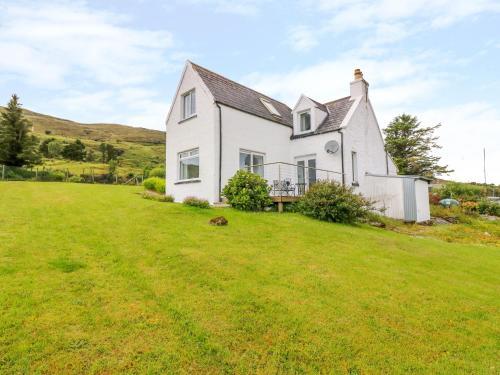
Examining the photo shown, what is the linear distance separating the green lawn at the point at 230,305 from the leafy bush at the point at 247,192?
4.53 meters

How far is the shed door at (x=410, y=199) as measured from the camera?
56.5 feet

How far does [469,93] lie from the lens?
59.1 feet

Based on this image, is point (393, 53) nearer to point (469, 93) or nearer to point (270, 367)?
point (469, 93)

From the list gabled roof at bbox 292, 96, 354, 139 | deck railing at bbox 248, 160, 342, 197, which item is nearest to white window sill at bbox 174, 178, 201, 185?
deck railing at bbox 248, 160, 342, 197

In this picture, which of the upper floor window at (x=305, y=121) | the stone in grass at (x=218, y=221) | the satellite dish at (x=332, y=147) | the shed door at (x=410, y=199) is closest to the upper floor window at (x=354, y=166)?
the satellite dish at (x=332, y=147)

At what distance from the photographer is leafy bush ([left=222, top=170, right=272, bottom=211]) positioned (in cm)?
1291

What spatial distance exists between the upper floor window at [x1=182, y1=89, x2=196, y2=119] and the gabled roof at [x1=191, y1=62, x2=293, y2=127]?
134 cm

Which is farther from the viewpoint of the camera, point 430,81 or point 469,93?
point 469,93

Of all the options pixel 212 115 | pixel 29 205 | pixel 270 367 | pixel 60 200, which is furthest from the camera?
pixel 212 115

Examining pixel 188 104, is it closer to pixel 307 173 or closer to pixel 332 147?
pixel 307 173

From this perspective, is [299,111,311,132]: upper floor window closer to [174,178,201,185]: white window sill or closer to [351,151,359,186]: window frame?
[351,151,359,186]: window frame

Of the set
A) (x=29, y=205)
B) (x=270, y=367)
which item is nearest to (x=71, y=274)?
(x=270, y=367)

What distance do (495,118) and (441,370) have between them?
25111 mm

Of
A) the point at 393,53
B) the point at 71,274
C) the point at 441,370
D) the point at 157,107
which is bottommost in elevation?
the point at 441,370
